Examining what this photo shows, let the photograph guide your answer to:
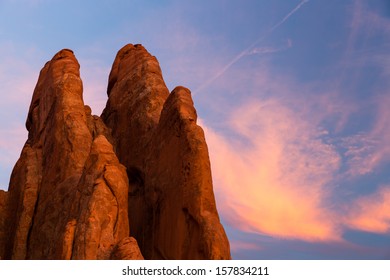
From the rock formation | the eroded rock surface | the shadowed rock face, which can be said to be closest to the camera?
the eroded rock surface

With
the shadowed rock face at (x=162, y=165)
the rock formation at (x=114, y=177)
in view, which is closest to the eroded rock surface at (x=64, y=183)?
the rock formation at (x=114, y=177)

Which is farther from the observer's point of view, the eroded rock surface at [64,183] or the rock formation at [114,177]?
the rock formation at [114,177]

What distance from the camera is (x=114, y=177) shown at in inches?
1065

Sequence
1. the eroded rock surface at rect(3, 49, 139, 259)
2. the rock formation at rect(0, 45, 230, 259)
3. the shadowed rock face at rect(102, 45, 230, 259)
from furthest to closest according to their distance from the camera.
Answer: the shadowed rock face at rect(102, 45, 230, 259) < the rock formation at rect(0, 45, 230, 259) < the eroded rock surface at rect(3, 49, 139, 259)

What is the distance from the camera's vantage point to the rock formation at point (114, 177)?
26016mm

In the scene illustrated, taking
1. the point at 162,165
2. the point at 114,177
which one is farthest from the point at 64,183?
the point at 114,177

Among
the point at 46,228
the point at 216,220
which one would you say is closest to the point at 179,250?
the point at 216,220

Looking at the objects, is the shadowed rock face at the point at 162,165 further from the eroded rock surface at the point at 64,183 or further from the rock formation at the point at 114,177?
the eroded rock surface at the point at 64,183

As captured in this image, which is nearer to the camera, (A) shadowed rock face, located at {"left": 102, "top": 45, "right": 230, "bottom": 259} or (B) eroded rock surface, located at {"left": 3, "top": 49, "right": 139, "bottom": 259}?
(B) eroded rock surface, located at {"left": 3, "top": 49, "right": 139, "bottom": 259}

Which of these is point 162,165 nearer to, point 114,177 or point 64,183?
point 64,183

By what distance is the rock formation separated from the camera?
26016 mm

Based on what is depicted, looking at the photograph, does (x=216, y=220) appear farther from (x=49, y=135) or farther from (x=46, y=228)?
(x=49, y=135)

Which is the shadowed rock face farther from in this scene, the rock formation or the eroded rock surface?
the eroded rock surface

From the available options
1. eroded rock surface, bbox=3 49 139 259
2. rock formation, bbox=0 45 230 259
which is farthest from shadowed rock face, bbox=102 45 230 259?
eroded rock surface, bbox=3 49 139 259
